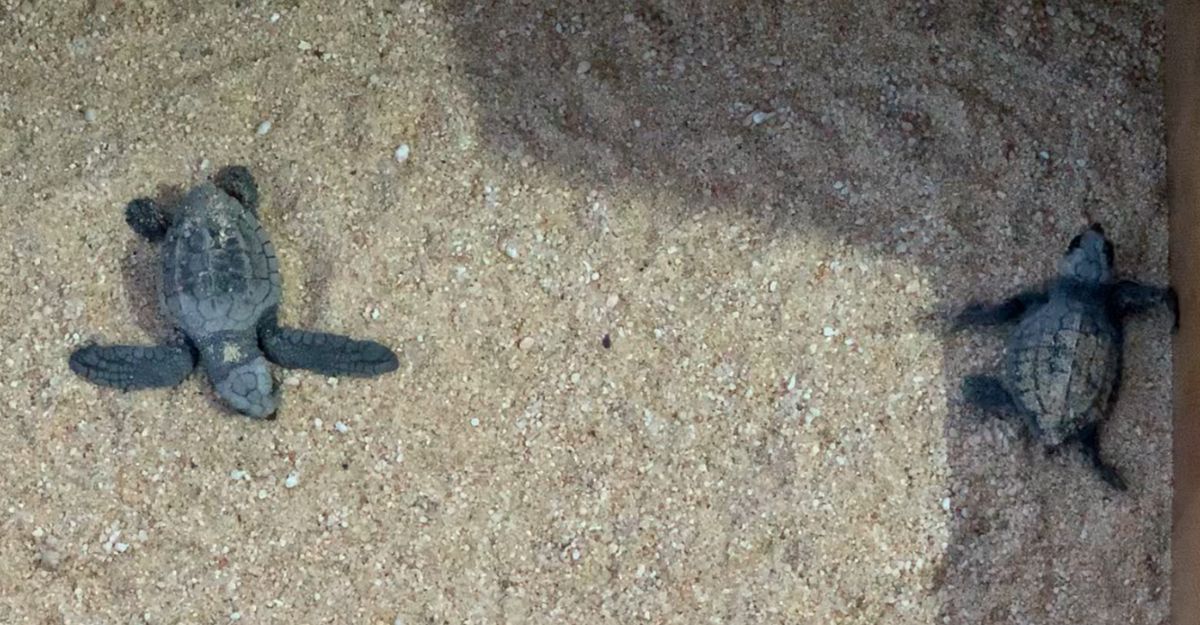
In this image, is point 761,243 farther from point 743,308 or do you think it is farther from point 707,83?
point 707,83

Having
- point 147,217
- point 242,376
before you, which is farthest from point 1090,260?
point 147,217

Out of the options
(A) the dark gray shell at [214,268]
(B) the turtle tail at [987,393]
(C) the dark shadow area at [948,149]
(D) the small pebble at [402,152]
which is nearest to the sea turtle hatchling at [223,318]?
(A) the dark gray shell at [214,268]

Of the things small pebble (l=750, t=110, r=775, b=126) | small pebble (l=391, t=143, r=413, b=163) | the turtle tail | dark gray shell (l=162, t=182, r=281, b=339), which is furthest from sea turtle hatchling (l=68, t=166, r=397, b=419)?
the turtle tail

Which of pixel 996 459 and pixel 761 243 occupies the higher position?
pixel 761 243

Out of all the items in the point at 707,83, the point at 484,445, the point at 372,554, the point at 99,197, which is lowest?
the point at 372,554

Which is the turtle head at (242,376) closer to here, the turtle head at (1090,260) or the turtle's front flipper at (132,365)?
the turtle's front flipper at (132,365)

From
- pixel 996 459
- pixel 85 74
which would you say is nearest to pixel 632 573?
pixel 996 459
